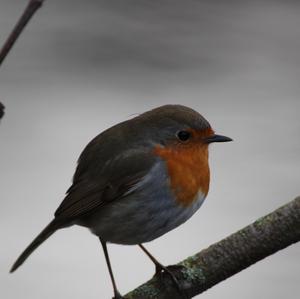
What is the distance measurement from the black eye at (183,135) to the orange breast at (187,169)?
0.09 ft

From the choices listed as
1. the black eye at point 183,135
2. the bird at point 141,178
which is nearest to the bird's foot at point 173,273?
the bird at point 141,178

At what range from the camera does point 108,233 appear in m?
3.38

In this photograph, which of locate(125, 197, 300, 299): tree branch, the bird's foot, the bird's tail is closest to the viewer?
locate(125, 197, 300, 299): tree branch

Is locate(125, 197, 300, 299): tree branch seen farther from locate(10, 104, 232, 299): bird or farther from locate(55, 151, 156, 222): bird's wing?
locate(55, 151, 156, 222): bird's wing

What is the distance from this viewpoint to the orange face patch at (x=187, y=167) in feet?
11.0

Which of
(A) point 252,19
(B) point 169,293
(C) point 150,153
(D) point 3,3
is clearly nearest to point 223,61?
(A) point 252,19

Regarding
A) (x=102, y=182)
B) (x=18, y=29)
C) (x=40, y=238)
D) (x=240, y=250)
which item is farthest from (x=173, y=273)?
(x=18, y=29)

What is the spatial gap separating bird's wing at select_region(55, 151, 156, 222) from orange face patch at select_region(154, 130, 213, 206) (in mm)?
68

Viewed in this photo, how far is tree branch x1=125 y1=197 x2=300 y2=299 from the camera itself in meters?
2.67

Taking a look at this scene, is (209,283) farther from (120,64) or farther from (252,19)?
(252,19)

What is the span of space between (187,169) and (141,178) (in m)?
0.15

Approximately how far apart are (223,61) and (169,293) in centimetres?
420

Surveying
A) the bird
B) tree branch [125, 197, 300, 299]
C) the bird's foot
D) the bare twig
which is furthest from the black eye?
the bare twig

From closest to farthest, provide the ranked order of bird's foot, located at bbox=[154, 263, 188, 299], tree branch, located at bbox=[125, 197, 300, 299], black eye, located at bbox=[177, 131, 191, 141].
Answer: tree branch, located at bbox=[125, 197, 300, 299]
bird's foot, located at bbox=[154, 263, 188, 299]
black eye, located at bbox=[177, 131, 191, 141]
